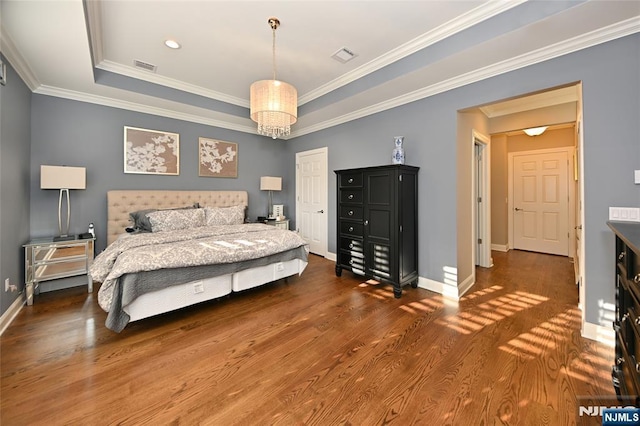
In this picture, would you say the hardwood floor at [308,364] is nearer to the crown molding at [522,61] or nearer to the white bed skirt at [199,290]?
the white bed skirt at [199,290]

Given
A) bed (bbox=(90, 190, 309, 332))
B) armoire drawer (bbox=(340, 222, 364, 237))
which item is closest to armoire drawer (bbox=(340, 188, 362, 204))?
armoire drawer (bbox=(340, 222, 364, 237))

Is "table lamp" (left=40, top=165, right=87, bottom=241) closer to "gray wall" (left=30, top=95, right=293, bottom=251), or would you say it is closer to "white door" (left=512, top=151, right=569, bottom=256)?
"gray wall" (left=30, top=95, right=293, bottom=251)

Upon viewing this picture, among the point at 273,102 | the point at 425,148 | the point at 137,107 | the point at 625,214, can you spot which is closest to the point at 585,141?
the point at 625,214

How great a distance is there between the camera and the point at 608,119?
6.92 feet

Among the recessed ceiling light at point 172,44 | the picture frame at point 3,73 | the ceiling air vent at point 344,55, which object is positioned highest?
the ceiling air vent at point 344,55

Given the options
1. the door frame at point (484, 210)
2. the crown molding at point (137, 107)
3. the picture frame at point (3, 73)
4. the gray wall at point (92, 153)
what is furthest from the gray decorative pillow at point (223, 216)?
the door frame at point (484, 210)

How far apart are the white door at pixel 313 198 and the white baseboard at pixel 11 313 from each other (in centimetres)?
400

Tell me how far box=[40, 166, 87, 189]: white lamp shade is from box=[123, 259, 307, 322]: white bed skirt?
2072 millimetres

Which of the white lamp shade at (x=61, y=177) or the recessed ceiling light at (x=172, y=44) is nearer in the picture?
the recessed ceiling light at (x=172, y=44)

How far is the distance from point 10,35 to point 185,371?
3229 millimetres

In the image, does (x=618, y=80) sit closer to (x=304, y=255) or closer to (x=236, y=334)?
(x=304, y=255)

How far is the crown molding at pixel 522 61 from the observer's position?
2047 mm

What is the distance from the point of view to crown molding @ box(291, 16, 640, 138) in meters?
2.05

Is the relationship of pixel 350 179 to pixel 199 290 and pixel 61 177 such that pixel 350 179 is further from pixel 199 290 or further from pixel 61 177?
pixel 61 177
